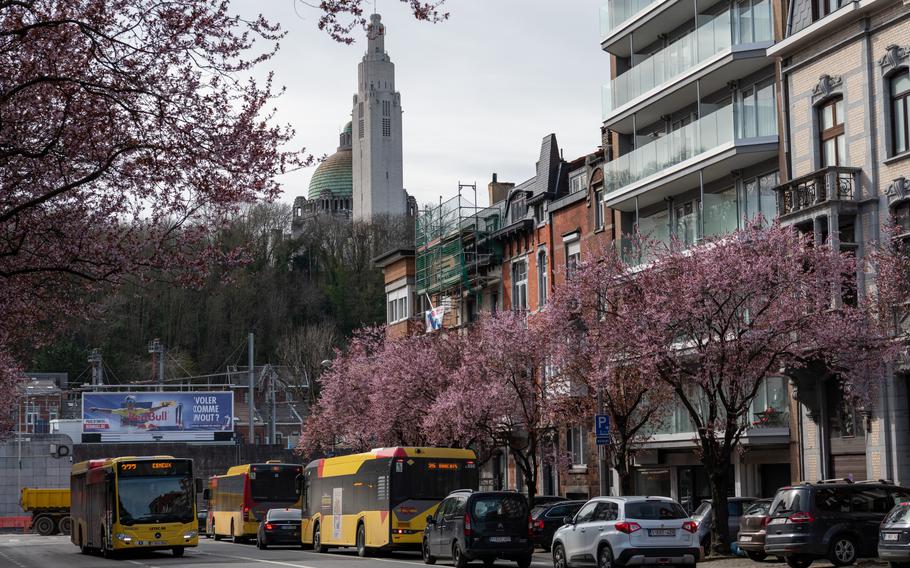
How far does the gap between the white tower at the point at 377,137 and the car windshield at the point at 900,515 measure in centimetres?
16372

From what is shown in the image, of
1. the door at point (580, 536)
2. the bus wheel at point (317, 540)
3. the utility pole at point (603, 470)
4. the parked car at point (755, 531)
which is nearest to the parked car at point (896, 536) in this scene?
the parked car at point (755, 531)

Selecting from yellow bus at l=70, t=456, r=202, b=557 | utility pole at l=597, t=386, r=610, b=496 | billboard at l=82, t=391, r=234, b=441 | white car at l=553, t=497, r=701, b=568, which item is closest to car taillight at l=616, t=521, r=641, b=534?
white car at l=553, t=497, r=701, b=568

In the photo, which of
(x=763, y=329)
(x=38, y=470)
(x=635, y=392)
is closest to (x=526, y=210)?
(x=635, y=392)

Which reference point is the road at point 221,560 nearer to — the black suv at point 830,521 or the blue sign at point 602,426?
the blue sign at point 602,426

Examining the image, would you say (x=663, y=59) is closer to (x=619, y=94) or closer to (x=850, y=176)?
(x=619, y=94)

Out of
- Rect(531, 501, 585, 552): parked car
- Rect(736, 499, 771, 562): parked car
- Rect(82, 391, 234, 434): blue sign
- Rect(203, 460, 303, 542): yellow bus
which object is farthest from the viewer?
Rect(82, 391, 234, 434): blue sign

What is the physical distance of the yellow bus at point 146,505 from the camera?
128ft

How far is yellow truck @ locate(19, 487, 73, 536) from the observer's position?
7250 cm

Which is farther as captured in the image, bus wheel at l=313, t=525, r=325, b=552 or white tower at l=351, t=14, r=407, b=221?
white tower at l=351, t=14, r=407, b=221

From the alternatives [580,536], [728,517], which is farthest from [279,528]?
[580,536]

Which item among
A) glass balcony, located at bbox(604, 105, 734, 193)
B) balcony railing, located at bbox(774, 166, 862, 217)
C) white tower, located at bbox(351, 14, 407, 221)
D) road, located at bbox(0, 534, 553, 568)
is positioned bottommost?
road, located at bbox(0, 534, 553, 568)

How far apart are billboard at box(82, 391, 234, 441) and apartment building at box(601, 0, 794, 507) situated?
150 feet

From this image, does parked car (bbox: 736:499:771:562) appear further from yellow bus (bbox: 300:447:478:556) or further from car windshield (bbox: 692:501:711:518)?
yellow bus (bbox: 300:447:478:556)

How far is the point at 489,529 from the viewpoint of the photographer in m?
30.0
